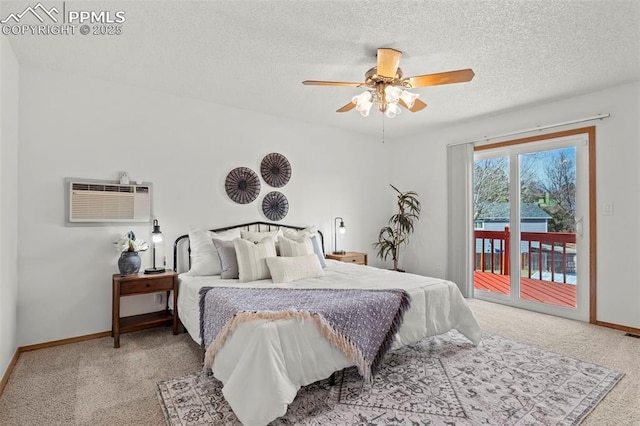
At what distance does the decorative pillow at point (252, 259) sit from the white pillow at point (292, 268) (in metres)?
0.09

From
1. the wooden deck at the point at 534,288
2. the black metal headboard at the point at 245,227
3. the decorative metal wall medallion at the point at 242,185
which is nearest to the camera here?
the black metal headboard at the point at 245,227

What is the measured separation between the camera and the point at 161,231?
11.9 ft

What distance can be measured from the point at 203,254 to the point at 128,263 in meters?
0.69

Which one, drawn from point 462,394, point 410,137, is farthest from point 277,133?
point 462,394

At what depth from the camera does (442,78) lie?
98.0 inches

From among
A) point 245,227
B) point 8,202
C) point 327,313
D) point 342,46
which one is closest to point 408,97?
point 342,46

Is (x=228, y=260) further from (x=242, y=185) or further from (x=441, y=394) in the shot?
(x=441, y=394)

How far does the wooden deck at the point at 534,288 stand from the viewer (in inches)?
157

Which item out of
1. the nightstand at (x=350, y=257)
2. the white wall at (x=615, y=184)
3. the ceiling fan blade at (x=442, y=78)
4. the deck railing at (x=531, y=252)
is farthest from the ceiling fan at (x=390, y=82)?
the deck railing at (x=531, y=252)

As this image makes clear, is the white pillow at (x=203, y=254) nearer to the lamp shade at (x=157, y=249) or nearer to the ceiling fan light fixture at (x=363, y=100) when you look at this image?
the lamp shade at (x=157, y=249)

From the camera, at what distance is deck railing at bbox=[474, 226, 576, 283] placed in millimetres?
4031

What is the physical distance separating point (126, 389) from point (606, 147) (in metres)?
5.09

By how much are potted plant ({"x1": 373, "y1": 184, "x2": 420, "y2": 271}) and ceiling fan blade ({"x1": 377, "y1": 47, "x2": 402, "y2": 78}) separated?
120 inches

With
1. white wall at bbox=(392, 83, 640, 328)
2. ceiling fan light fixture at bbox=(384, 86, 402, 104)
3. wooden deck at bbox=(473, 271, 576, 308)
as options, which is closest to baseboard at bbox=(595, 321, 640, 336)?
white wall at bbox=(392, 83, 640, 328)
